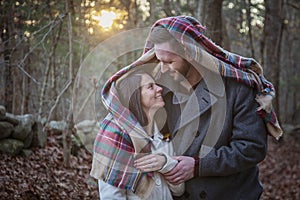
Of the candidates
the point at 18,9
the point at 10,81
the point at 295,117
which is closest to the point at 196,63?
the point at 18,9

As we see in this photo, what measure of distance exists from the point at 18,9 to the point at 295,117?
60.0 feet

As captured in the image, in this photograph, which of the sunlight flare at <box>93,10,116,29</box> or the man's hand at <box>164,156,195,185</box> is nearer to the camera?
the man's hand at <box>164,156,195,185</box>

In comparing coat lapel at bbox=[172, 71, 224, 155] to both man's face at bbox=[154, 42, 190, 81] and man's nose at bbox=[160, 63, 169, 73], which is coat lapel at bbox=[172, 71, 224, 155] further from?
man's nose at bbox=[160, 63, 169, 73]

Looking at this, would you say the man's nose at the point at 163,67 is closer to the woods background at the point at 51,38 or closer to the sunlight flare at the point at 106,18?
the woods background at the point at 51,38

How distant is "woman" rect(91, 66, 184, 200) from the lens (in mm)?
2650

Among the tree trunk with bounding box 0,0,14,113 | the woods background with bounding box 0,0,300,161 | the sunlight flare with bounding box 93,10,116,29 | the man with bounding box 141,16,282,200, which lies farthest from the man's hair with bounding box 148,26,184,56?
the sunlight flare with bounding box 93,10,116,29

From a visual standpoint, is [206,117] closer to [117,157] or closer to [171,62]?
[171,62]

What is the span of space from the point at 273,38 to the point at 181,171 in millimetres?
13008

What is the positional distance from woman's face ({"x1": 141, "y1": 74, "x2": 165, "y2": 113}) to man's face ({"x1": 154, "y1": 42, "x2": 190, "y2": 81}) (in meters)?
0.15

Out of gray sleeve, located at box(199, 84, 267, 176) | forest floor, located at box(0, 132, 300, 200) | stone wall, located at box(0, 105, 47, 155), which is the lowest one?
forest floor, located at box(0, 132, 300, 200)

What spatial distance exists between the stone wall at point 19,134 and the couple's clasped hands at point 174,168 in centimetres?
486

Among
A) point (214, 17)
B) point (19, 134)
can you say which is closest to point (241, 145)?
point (214, 17)

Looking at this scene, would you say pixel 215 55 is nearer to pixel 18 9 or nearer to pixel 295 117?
pixel 18 9

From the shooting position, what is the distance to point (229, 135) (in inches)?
109
